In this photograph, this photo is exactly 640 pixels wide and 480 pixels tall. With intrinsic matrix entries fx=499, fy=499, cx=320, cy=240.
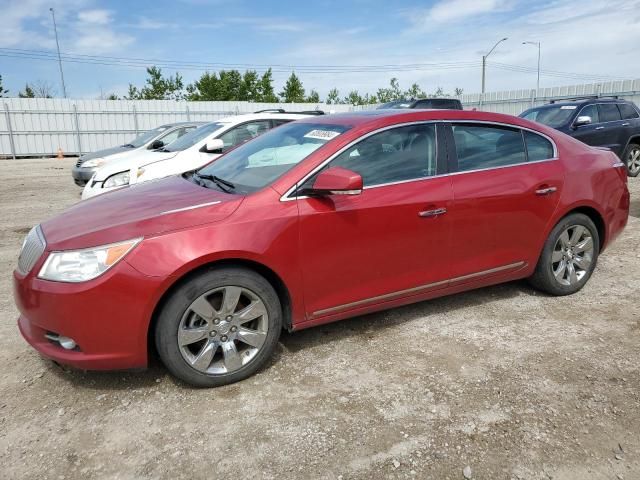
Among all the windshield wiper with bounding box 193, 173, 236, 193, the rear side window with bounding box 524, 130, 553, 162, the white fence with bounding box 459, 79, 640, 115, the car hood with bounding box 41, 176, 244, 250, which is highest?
the white fence with bounding box 459, 79, 640, 115

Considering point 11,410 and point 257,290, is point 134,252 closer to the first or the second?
point 257,290

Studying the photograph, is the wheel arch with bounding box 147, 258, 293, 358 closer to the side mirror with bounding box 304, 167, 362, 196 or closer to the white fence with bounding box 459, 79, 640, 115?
the side mirror with bounding box 304, 167, 362, 196

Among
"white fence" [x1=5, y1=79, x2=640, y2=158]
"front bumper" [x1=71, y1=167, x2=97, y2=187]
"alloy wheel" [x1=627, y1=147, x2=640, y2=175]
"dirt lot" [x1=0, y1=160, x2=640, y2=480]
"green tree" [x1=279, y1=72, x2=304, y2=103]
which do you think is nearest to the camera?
"dirt lot" [x1=0, y1=160, x2=640, y2=480]

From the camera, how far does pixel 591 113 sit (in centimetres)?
1047

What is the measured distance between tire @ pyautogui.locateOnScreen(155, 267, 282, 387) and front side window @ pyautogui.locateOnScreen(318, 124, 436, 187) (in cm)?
98

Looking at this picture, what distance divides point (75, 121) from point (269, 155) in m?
23.7

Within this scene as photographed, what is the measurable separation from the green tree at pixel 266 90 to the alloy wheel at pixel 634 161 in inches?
1523

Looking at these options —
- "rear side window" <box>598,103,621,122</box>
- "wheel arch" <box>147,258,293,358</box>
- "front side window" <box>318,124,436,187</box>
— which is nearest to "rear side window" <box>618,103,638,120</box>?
"rear side window" <box>598,103,621,122</box>

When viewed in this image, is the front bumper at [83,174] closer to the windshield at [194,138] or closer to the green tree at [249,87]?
the windshield at [194,138]

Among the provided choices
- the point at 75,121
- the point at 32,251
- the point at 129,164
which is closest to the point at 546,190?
the point at 32,251

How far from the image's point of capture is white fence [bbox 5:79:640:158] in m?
22.2

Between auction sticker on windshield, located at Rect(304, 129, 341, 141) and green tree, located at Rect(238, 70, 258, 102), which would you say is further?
green tree, located at Rect(238, 70, 258, 102)

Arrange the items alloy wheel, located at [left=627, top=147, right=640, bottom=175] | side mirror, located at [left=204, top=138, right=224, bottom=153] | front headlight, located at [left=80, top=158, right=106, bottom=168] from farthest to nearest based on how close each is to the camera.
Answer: alloy wheel, located at [left=627, top=147, right=640, bottom=175], front headlight, located at [left=80, top=158, right=106, bottom=168], side mirror, located at [left=204, top=138, right=224, bottom=153]

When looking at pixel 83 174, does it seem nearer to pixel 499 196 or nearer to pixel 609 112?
pixel 499 196
